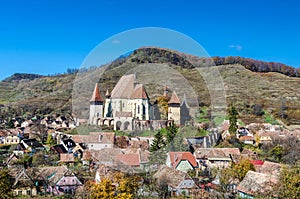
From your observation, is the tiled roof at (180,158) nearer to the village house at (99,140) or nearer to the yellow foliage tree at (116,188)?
the village house at (99,140)

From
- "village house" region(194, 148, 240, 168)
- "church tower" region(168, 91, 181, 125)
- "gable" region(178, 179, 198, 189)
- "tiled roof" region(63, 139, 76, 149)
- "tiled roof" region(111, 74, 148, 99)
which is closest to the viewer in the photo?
"gable" region(178, 179, 198, 189)

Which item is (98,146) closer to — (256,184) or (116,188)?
(116,188)

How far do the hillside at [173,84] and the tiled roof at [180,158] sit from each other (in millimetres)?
4058

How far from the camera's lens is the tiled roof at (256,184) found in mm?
13719

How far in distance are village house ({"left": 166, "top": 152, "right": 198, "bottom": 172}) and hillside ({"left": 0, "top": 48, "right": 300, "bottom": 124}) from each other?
4227 mm

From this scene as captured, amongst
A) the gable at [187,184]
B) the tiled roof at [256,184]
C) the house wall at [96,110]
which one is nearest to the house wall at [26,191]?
the gable at [187,184]

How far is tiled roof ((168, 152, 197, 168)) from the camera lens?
17809 millimetres

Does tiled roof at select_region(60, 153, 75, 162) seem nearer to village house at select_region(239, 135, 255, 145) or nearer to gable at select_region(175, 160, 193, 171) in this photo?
gable at select_region(175, 160, 193, 171)

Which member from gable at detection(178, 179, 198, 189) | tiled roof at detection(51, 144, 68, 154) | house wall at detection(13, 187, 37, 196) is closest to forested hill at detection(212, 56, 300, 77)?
tiled roof at detection(51, 144, 68, 154)

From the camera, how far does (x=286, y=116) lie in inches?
1540

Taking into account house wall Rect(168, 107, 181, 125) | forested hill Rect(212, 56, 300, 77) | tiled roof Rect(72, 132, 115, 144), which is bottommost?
tiled roof Rect(72, 132, 115, 144)

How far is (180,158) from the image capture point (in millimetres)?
18141

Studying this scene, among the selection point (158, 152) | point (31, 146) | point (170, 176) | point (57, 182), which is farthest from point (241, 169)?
point (31, 146)

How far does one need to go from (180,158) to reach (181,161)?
15 cm
